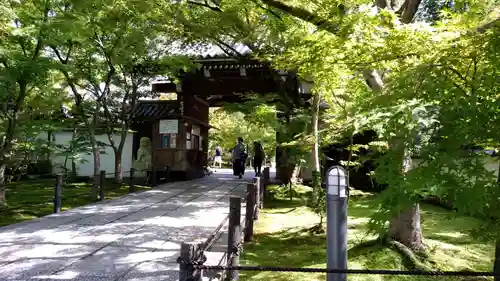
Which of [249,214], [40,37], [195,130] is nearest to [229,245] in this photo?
[249,214]

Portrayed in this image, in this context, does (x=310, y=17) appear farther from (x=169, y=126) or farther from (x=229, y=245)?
(x=169, y=126)

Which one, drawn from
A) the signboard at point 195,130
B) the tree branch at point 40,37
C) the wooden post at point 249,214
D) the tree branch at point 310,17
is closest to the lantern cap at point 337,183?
the tree branch at point 310,17

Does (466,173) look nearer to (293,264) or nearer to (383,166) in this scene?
(383,166)

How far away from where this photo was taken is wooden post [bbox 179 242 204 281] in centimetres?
243

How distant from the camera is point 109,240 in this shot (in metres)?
5.68

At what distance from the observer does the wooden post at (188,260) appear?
2.43m

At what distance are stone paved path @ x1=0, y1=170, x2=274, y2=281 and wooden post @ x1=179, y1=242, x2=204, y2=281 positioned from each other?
1766mm

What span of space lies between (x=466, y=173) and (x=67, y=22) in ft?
23.5

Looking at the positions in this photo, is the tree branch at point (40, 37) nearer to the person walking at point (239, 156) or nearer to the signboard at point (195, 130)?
the signboard at point (195, 130)

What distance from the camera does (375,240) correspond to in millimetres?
5523

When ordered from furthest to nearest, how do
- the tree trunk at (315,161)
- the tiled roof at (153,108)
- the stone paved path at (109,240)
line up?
1. the tiled roof at (153,108)
2. the tree trunk at (315,161)
3. the stone paved path at (109,240)

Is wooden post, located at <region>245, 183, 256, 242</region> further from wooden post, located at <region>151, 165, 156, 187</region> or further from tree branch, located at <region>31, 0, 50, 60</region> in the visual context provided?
wooden post, located at <region>151, 165, 156, 187</region>

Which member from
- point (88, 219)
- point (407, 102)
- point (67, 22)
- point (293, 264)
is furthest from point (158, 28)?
point (407, 102)

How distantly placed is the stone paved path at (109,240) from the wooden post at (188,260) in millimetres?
1766
